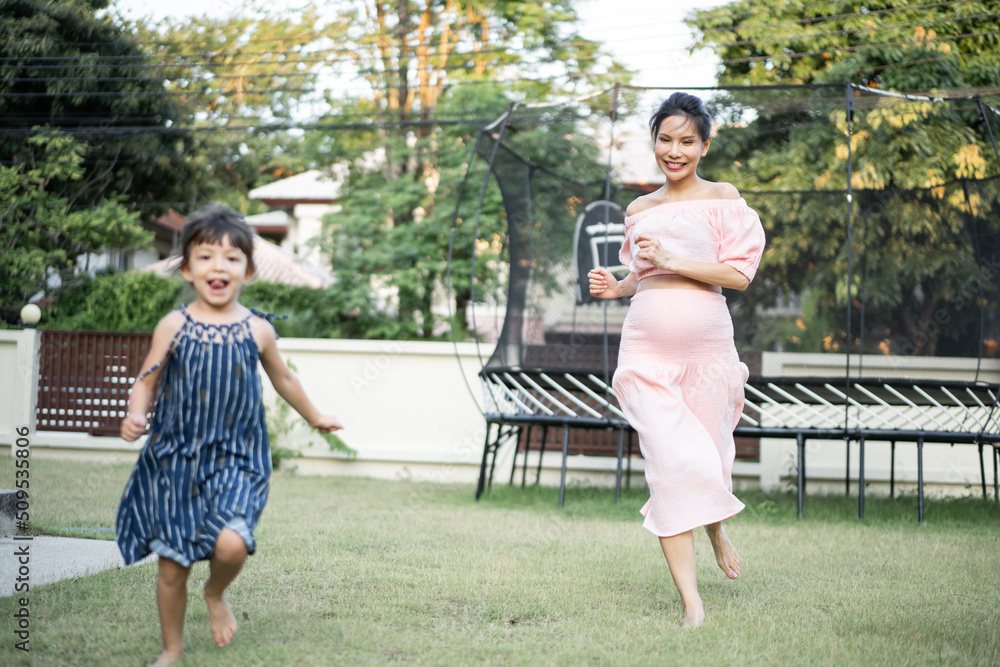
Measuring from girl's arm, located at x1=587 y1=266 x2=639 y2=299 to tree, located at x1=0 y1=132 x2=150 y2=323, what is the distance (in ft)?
24.3

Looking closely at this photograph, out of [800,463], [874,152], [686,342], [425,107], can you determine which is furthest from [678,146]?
[425,107]

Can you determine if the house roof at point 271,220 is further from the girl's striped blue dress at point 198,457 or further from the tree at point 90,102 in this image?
the girl's striped blue dress at point 198,457

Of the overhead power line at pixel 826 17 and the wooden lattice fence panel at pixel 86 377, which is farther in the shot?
the overhead power line at pixel 826 17

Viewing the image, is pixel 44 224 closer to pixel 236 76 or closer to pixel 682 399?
pixel 236 76

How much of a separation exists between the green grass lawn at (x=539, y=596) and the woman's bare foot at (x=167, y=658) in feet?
0.10

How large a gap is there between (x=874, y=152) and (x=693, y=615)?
814 centimetres

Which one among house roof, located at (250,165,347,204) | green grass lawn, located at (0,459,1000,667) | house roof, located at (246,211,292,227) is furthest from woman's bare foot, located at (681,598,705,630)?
house roof, located at (246,211,292,227)

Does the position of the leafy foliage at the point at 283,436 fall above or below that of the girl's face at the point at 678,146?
below

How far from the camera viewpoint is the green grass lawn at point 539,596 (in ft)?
8.07

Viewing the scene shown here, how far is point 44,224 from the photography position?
31.9 ft

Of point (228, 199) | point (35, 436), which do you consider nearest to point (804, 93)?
point (35, 436)

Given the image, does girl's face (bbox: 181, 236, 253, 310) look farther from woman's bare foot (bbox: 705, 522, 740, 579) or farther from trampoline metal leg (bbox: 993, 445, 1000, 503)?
trampoline metal leg (bbox: 993, 445, 1000, 503)

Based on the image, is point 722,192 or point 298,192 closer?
point 722,192

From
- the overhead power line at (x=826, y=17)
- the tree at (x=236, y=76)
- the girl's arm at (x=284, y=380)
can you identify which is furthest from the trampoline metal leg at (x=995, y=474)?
the tree at (x=236, y=76)
